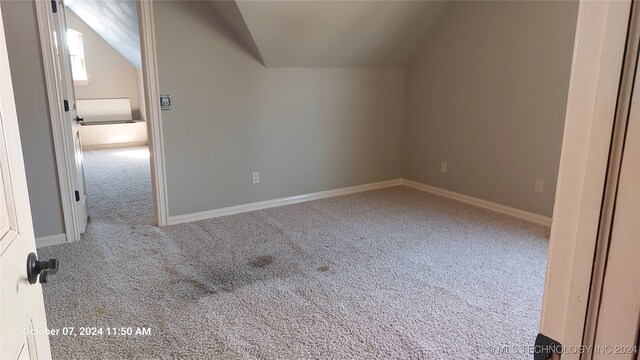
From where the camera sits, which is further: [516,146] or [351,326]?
[516,146]

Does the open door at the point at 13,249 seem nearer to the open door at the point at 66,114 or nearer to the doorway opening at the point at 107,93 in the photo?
the open door at the point at 66,114

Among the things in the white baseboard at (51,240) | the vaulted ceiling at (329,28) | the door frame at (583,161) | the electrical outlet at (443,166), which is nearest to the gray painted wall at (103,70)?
the vaulted ceiling at (329,28)

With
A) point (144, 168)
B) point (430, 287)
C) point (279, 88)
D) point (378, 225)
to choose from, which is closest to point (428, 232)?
point (378, 225)

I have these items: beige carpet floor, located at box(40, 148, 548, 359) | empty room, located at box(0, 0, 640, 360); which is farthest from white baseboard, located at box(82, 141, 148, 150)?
beige carpet floor, located at box(40, 148, 548, 359)

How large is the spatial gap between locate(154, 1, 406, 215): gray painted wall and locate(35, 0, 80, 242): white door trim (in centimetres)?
72

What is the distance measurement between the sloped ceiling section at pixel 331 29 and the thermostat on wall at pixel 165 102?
32.7 inches

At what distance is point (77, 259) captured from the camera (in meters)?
2.96

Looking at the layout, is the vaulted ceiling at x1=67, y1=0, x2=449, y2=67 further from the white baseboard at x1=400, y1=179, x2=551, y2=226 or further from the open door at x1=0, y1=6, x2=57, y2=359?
the open door at x1=0, y1=6, x2=57, y2=359

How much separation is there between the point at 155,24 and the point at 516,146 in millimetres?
3307

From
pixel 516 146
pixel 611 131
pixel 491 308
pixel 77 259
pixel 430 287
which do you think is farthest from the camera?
pixel 516 146

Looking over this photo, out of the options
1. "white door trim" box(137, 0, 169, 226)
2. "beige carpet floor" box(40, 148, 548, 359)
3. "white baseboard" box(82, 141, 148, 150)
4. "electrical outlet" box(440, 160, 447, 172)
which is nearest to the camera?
"beige carpet floor" box(40, 148, 548, 359)

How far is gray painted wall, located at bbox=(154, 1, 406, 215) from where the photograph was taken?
3.55m

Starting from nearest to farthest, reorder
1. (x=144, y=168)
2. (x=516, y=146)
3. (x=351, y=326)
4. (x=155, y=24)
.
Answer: (x=351, y=326), (x=155, y=24), (x=516, y=146), (x=144, y=168)

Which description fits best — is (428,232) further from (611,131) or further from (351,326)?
(611,131)
